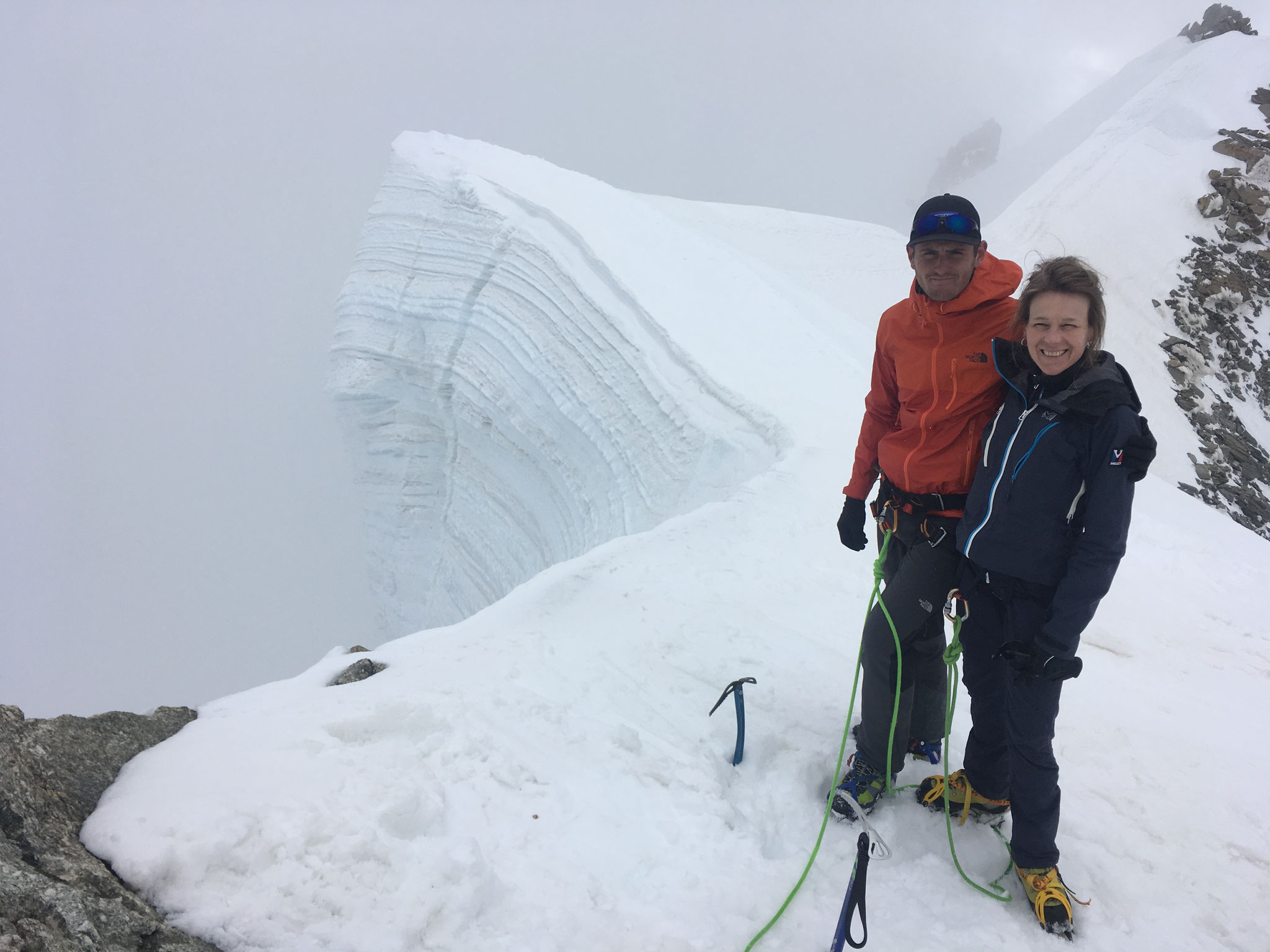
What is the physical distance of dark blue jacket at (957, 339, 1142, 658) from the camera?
179 cm

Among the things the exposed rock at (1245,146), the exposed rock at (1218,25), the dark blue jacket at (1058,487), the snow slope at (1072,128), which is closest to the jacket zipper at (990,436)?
the dark blue jacket at (1058,487)

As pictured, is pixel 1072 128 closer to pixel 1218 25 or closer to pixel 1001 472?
pixel 1218 25

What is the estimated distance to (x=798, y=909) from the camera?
211 centimetres

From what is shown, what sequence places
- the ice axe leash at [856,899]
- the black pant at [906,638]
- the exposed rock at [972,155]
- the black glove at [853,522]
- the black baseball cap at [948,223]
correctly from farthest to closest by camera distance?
the exposed rock at [972,155] < the black glove at [853,522] < the black pant at [906,638] < the black baseball cap at [948,223] < the ice axe leash at [856,899]

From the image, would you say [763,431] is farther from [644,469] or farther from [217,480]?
[217,480]

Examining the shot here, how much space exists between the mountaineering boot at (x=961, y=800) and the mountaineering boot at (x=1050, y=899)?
0.89ft

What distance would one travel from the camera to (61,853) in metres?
1.75

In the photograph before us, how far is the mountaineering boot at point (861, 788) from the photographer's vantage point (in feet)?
8.01

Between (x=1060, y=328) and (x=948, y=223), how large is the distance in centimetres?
46

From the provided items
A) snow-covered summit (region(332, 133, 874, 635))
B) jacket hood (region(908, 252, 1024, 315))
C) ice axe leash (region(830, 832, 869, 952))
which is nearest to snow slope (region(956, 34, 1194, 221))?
A: snow-covered summit (region(332, 133, 874, 635))

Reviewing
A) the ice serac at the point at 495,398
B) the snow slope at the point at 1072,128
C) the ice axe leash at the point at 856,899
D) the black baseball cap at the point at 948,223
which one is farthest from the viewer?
the snow slope at the point at 1072,128

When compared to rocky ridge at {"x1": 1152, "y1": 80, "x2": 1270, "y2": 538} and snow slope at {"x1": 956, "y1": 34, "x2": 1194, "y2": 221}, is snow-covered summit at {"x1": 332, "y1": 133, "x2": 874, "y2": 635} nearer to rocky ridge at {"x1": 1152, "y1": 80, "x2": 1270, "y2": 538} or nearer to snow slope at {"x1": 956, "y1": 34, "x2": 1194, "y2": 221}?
rocky ridge at {"x1": 1152, "y1": 80, "x2": 1270, "y2": 538}

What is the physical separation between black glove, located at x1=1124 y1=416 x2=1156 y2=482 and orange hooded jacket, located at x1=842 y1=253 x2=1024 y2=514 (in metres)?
0.45

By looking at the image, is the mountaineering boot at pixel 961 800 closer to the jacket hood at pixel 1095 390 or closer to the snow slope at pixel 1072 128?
the jacket hood at pixel 1095 390
